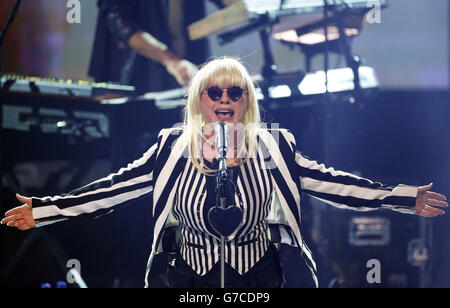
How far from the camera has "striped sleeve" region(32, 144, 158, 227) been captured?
224 cm

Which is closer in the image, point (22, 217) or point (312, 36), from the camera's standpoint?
point (22, 217)

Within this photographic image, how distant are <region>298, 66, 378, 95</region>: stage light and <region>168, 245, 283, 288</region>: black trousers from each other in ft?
4.03

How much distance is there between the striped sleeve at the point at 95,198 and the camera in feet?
7.36

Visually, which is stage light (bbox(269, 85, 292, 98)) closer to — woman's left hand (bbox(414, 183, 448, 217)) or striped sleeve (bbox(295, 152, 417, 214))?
striped sleeve (bbox(295, 152, 417, 214))

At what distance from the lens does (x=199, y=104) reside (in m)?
2.19

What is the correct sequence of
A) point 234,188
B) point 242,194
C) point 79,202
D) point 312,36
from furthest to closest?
point 312,36
point 79,202
point 242,194
point 234,188

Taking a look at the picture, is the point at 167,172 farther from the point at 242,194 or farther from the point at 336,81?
the point at 336,81

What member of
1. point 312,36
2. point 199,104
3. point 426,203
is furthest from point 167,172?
point 312,36

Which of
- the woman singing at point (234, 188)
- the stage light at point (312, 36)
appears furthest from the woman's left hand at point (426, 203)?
the stage light at point (312, 36)

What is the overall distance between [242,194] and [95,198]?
1.93ft

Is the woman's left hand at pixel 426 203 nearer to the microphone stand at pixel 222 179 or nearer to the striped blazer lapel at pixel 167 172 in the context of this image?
the microphone stand at pixel 222 179

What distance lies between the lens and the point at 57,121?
3271 mm

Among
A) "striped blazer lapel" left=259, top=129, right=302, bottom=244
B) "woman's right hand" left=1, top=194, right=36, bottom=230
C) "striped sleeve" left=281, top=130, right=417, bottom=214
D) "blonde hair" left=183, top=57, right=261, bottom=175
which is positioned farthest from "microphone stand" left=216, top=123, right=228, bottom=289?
"woman's right hand" left=1, top=194, right=36, bottom=230
